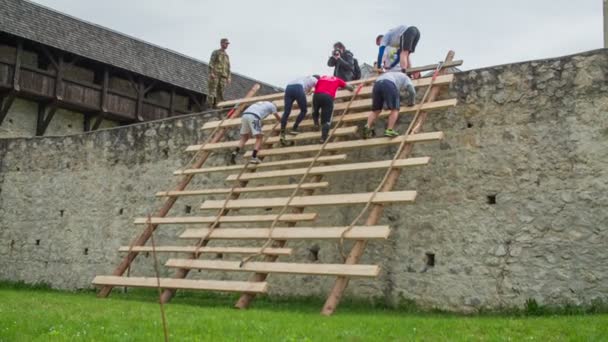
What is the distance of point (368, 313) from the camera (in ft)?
22.1

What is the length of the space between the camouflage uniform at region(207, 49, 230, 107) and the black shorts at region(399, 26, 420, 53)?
4879 millimetres

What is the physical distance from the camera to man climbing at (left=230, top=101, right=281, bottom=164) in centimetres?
854

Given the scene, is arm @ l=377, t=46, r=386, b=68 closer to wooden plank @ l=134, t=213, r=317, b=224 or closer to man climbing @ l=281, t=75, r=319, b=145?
man climbing @ l=281, t=75, r=319, b=145

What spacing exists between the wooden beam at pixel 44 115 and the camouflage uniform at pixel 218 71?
708 cm

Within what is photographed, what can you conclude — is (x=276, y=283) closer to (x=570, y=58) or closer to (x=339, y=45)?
(x=339, y=45)

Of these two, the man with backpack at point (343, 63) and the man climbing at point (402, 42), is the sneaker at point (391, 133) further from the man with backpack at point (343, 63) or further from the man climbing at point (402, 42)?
the man with backpack at point (343, 63)

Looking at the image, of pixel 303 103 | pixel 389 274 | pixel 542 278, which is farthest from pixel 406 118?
pixel 542 278

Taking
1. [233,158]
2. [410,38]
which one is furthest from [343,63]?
[233,158]

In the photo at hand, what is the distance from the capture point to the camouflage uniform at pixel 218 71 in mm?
12398

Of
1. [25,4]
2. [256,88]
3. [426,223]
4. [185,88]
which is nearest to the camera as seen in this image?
[426,223]

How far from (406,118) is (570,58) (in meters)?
1.86


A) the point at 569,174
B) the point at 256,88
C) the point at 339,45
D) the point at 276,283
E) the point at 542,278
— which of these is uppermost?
the point at 339,45

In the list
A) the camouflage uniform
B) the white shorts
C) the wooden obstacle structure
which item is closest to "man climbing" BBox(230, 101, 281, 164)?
the white shorts

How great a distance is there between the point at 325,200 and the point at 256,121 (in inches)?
77.2
